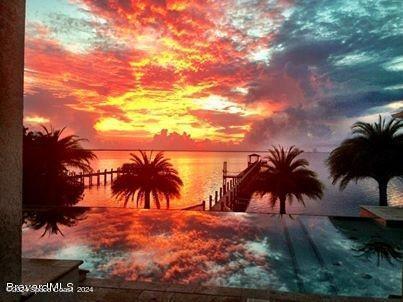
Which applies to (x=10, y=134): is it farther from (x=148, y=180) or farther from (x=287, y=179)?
(x=287, y=179)

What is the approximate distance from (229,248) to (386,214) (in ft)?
22.2

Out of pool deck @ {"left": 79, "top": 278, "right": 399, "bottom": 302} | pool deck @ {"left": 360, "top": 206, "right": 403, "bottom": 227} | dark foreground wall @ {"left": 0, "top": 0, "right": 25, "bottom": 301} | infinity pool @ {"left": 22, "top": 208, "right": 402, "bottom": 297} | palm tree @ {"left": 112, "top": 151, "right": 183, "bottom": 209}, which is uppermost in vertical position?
dark foreground wall @ {"left": 0, "top": 0, "right": 25, "bottom": 301}

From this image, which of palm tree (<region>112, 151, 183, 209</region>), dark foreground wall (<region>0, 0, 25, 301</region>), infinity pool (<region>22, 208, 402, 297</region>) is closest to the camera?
dark foreground wall (<region>0, 0, 25, 301</region>)

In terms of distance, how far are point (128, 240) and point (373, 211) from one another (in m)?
9.31

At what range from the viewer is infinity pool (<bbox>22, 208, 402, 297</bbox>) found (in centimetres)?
589

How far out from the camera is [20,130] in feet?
8.96

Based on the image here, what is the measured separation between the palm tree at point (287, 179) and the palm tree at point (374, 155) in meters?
2.25

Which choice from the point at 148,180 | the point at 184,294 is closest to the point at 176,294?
the point at 184,294

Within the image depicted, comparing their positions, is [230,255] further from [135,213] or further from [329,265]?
[135,213]

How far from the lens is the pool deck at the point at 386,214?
10.1 metres

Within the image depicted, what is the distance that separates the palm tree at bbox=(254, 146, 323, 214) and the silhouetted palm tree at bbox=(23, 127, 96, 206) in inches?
438

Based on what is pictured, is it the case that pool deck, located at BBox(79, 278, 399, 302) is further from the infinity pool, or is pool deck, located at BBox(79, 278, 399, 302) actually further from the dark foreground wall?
the dark foreground wall

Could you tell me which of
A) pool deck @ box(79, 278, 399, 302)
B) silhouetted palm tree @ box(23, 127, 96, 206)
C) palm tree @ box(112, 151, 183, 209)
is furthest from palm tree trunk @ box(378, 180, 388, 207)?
silhouetted palm tree @ box(23, 127, 96, 206)

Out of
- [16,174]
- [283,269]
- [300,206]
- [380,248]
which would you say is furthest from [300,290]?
[300,206]
